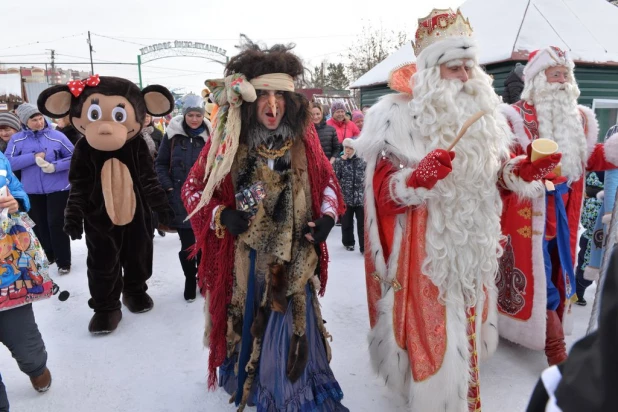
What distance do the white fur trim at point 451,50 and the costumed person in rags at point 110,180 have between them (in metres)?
2.15

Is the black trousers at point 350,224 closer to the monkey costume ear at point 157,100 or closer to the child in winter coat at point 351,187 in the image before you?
the child in winter coat at point 351,187

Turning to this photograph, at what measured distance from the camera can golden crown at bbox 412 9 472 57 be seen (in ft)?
7.02

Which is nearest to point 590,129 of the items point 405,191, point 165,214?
point 405,191

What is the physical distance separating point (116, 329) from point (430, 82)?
9.76 feet

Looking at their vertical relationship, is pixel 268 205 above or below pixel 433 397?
above

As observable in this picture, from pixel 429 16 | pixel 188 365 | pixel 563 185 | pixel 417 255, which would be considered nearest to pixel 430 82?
pixel 429 16

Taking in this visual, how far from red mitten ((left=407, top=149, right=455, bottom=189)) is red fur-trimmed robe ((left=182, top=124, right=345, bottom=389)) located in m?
0.49

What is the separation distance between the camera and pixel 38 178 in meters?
4.46

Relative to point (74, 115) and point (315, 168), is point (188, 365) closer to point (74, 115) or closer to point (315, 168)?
point (315, 168)

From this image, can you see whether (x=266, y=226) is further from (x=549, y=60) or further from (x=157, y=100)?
(x=549, y=60)

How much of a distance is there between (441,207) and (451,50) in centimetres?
77

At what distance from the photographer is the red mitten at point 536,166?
2016 millimetres

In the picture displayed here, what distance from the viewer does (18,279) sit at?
2316mm

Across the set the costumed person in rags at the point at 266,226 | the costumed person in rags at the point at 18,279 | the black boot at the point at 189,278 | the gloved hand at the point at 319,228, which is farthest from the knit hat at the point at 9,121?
the gloved hand at the point at 319,228
